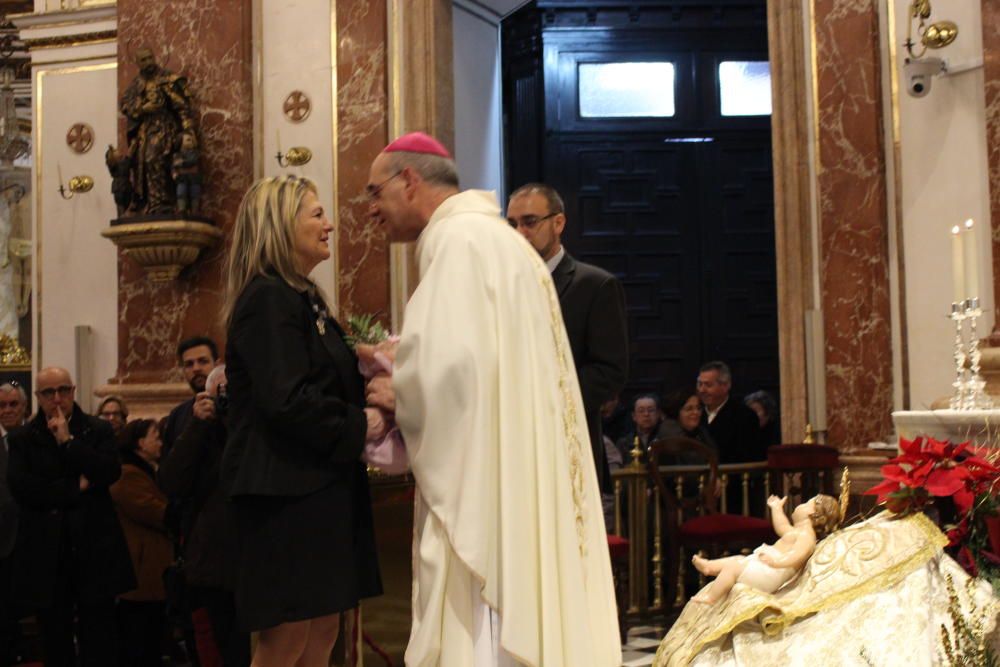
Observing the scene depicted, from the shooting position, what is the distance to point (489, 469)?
11.0 feet

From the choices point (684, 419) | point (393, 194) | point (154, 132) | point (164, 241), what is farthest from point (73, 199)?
point (393, 194)

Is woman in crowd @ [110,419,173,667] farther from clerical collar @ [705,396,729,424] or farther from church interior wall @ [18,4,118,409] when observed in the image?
clerical collar @ [705,396,729,424]

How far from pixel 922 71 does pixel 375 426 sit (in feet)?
15.2

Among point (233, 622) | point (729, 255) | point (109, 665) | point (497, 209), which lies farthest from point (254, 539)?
point (729, 255)

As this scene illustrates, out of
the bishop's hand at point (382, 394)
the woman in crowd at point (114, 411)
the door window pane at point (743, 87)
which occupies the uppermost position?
the door window pane at point (743, 87)

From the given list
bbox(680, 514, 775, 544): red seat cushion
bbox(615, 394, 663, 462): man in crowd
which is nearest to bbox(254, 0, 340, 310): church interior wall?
bbox(615, 394, 663, 462): man in crowd

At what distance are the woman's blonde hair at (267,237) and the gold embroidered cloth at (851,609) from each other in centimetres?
185

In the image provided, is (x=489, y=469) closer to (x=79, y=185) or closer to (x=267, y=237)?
(x=267, y=237)

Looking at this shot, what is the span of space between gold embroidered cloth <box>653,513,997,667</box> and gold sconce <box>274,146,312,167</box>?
5024mm

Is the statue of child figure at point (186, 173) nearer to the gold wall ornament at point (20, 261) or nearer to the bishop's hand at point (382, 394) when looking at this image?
the gold wall ornament at point (20, 261)

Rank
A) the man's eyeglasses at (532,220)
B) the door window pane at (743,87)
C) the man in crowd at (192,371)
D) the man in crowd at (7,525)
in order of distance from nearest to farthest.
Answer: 1. the man's eyeglasses at (532,220)
2. the man in crowd at (7,525)
3. the man in crowd at (192,371)
4. the door window pane at (743,87)

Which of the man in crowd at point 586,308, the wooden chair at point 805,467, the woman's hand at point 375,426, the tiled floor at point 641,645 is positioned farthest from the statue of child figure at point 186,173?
the woman's hand at point 375,426

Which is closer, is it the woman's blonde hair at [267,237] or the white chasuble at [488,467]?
the white chasuble at [488,467]

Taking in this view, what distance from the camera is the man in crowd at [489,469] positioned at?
3.33m
